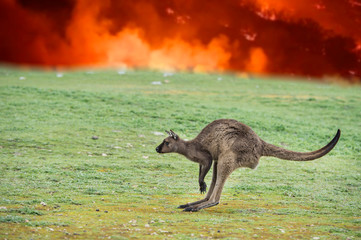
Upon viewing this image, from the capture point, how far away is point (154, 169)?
1235 cm

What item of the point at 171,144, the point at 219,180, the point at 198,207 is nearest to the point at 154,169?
the point at 171,144

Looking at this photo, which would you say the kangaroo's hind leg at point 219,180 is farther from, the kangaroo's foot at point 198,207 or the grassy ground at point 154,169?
the grassy ground at point 154,169

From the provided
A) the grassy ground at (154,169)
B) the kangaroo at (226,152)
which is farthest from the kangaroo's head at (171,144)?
the grassy ground at (154,169)

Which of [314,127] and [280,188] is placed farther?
[314,127]

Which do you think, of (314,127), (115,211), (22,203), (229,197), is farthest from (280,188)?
(314,127)

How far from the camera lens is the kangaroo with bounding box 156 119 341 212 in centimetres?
830

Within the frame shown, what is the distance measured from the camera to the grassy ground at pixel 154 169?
7.44 meters

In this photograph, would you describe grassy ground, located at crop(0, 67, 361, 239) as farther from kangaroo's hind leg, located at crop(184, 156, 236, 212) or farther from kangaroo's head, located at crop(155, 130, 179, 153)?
kangaroo's head, located at crop(155, 130, 179, 153)

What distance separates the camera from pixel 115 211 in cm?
816

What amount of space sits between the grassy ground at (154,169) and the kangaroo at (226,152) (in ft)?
1.38

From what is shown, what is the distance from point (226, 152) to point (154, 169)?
4.19 m

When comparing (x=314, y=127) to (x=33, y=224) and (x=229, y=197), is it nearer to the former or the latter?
(x=229, y=197)

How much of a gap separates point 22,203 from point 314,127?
13.8 m

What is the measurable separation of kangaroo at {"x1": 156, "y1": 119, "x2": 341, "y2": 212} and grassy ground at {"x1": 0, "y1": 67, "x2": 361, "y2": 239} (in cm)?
42
